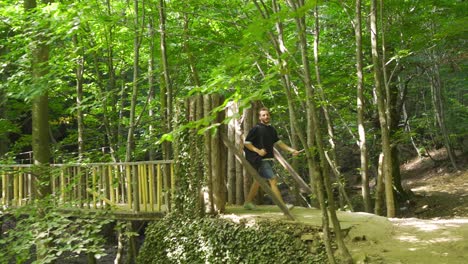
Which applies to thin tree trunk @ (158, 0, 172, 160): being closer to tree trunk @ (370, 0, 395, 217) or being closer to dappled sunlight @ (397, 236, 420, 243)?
tree trunk @ (370, 0, 395, 217)

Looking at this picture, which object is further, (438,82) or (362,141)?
(438,82)

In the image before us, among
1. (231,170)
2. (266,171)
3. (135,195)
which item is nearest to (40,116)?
(135,195)

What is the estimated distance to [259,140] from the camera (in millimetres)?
6586

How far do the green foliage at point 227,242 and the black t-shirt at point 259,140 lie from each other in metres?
1.05

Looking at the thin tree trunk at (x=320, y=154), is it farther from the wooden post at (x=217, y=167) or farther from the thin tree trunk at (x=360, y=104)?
the thin tree trunk at (x=360, y=104)

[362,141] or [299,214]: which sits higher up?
[362,141]

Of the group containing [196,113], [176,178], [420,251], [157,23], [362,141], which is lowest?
[420,251]

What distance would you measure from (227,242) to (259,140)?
159 cm

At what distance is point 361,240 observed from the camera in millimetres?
5207

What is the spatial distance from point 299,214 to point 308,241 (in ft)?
3.19

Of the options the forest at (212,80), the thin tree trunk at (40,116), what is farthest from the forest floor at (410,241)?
the thin tree trunk at (40,116)

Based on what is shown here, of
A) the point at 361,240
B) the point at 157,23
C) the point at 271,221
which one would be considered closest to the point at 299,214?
the point at 271,221

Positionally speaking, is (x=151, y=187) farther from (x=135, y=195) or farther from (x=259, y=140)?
(x=259, y=140)

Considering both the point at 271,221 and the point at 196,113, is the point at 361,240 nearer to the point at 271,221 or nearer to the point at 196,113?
the point at 271,221
